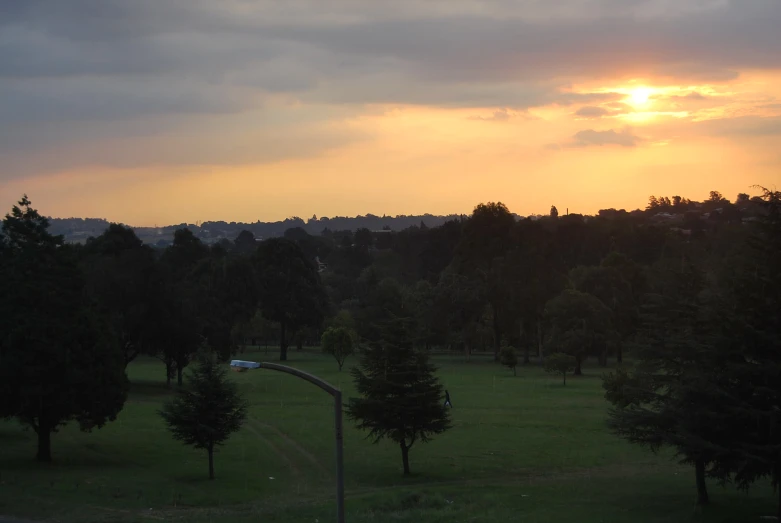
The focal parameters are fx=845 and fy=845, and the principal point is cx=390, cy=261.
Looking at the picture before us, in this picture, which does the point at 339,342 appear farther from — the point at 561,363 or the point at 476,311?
the point at 561,363

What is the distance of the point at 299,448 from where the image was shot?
43375mm

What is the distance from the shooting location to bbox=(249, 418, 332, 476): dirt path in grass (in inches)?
1555

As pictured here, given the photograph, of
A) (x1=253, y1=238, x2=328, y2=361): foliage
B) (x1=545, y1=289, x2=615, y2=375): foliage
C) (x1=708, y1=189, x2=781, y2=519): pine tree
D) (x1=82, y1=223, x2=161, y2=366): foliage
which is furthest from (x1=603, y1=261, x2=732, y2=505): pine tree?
(x1=253, y1=238, x2=328, y2=361): foliage

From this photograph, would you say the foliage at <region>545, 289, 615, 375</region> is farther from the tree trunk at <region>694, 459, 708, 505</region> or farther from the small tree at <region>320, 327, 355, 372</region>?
the tree trunk at <region>694, 459, 708, 505</region>

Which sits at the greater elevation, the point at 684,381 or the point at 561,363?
the point at 684,381

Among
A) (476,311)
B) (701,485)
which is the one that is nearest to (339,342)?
(476,311)

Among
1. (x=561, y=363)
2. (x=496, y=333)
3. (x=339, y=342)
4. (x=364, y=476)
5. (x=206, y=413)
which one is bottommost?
(x=364, y=476)

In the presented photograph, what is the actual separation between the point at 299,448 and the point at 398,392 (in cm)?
813

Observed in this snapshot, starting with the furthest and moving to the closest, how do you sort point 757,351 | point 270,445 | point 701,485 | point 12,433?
point 270,445
point 12,433
point 701,485
point 757,351

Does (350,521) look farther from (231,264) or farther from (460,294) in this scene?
(460,294)

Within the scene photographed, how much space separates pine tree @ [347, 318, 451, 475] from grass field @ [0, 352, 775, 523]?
2.17 meters

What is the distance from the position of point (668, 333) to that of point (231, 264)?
228 feet

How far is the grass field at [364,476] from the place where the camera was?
29.3 metres

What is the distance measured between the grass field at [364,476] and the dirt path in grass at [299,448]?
0.06 m
